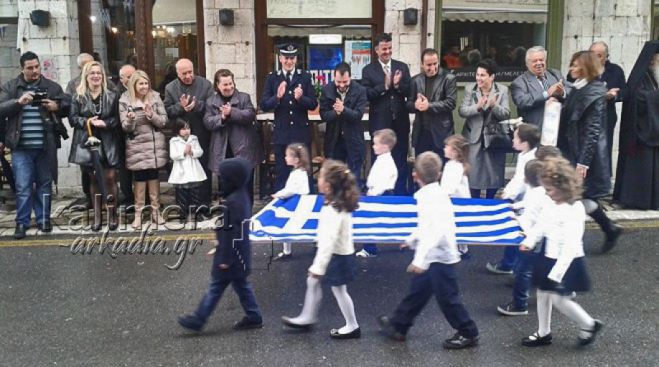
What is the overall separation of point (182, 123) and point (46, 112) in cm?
155

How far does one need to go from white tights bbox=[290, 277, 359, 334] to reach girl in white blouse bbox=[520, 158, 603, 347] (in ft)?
4.30

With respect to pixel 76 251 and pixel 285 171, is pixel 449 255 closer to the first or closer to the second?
pixel 285 171

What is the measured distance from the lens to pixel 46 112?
7930 mm

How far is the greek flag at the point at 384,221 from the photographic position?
5695mm

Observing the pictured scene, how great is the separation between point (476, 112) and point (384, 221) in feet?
6.78

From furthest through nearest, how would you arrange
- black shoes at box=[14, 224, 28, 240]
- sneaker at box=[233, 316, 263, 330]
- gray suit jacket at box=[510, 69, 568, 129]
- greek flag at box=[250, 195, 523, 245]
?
1. black shoes at box=[14, 224, 28, 240]
2. gray suit jacket at box=[510, 69, 568, 129]
3. greek flag at box=[250, 195, 523, 245]
4. sneaker at box=[233, 316, 263, 330]

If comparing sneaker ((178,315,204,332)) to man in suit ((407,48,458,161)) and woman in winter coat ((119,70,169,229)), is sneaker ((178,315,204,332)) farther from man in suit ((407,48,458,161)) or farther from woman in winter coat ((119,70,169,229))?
man in suit ((407,48,458,161))

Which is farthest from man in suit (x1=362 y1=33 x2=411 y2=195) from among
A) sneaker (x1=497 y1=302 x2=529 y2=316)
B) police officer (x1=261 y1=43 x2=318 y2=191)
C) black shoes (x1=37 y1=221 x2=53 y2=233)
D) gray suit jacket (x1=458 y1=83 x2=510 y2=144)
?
black shoes (x1=37 y1=221 x2=53 y2=233)

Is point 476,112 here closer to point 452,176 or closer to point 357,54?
point 452,176

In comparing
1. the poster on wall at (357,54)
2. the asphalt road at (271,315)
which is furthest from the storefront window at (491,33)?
the asphalt road at (271,315)

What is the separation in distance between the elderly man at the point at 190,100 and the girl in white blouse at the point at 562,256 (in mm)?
4732

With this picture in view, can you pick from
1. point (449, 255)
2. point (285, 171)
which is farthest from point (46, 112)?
point (449, 255)

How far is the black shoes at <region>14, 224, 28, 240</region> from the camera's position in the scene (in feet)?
25.7

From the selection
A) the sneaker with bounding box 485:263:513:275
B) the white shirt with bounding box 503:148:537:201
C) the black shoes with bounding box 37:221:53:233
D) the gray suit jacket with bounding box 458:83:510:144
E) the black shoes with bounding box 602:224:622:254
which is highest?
the gray suit jacket with bounding box 458:83:510:144
